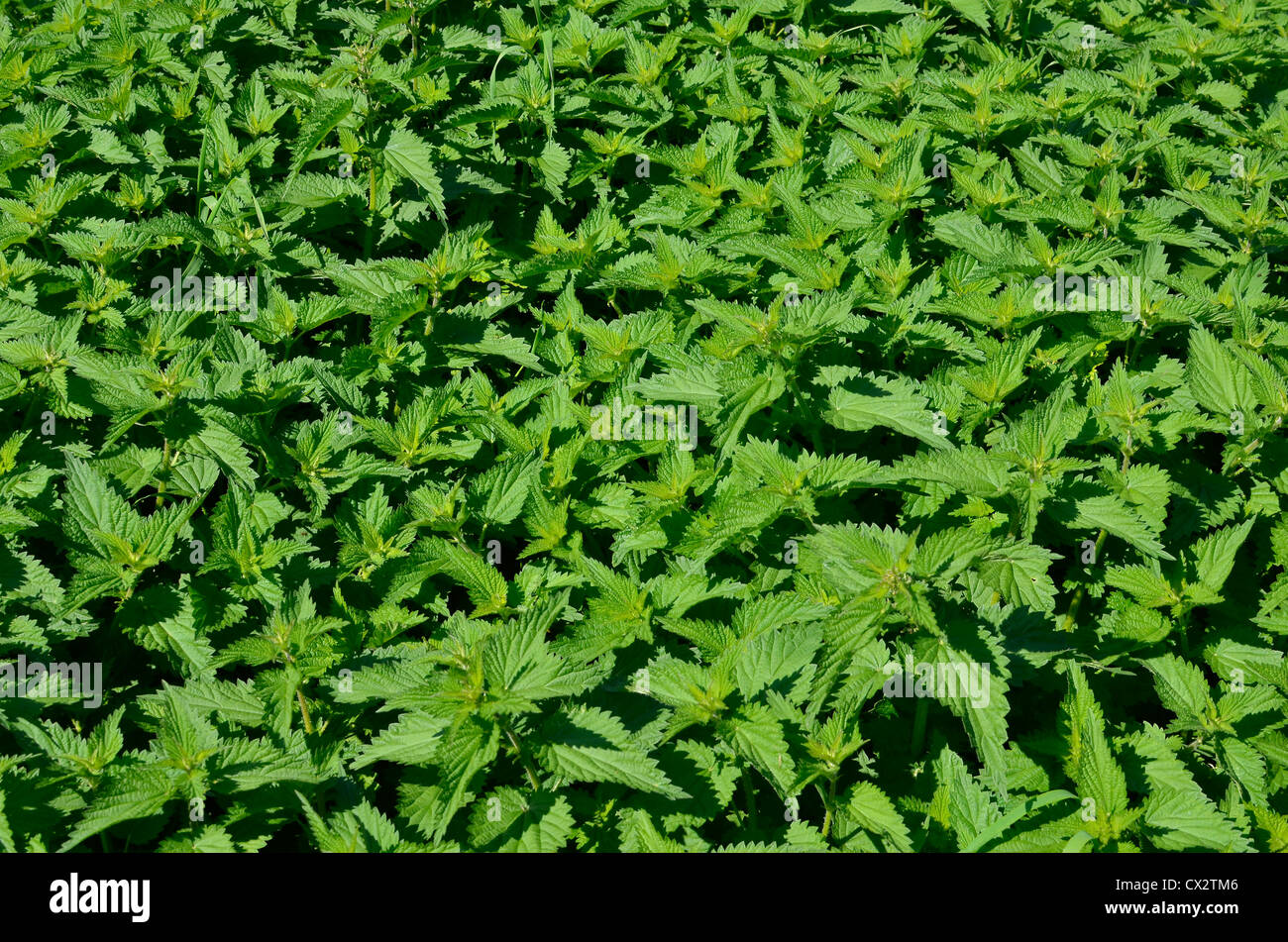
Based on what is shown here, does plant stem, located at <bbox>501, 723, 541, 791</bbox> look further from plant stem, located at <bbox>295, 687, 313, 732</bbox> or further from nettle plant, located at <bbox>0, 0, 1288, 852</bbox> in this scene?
plant stem, located at <bbox>295, 687, 313, 732</bbox>

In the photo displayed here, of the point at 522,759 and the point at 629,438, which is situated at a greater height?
the point at 629,438

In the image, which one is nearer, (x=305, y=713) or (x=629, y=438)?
(x=305, y=713)

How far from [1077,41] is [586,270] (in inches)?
149

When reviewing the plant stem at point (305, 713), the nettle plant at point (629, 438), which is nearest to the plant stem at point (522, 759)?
the nettle plant at point (629, 438)

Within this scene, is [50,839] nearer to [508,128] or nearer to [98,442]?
[98,442]

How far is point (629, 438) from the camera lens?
4.15 metres

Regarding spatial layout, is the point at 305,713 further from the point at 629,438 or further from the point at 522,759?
the point at 629,438

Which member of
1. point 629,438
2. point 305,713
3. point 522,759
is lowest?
point 522,759

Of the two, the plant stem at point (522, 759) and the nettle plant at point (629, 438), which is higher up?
the nettle plant at point (629, 438)

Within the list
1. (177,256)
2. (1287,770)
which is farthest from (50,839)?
(1287,770)

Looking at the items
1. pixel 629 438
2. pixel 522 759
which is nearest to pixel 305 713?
pixel 522 759

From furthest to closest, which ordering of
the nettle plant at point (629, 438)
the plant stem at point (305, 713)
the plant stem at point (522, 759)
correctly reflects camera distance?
the plant stem at point (305, 713) < the nettle plant at point (629, 438) < the plant stem at point (522, 759)

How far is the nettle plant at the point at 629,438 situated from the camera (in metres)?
3.12

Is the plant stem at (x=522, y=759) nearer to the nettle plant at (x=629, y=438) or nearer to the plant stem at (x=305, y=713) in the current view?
the nettle plant at (x=629, y=438)
